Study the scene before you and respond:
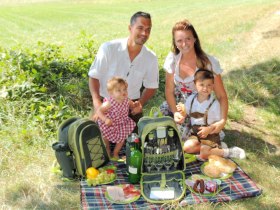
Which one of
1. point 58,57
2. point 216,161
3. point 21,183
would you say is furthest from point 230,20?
point 21,183

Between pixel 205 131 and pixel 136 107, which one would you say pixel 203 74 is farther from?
pixel 136 107

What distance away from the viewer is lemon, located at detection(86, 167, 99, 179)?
4191 mm

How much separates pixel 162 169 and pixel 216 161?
2.18ft

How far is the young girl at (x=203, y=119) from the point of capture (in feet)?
15.3

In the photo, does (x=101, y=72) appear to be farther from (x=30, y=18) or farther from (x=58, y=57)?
(x=30, y=18)

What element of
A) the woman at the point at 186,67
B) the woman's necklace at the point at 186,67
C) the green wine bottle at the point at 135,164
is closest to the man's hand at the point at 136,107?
the woman at the point at 186,67

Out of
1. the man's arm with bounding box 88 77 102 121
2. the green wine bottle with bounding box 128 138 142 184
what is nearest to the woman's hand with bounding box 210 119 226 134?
the green wine bottle with bounding box 128 138 142 184

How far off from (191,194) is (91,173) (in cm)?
114

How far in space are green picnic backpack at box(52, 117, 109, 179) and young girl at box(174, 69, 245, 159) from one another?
1.18 metres

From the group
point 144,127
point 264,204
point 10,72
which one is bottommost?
point 264,204

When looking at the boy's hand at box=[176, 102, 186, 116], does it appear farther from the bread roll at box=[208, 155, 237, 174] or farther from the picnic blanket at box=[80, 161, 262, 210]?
the picnic blanket at box=[80, 161, 262, 210]

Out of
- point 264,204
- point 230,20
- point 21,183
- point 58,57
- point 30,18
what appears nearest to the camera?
point 264,204

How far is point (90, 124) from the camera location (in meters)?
4.36

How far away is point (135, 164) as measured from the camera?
4.16m
